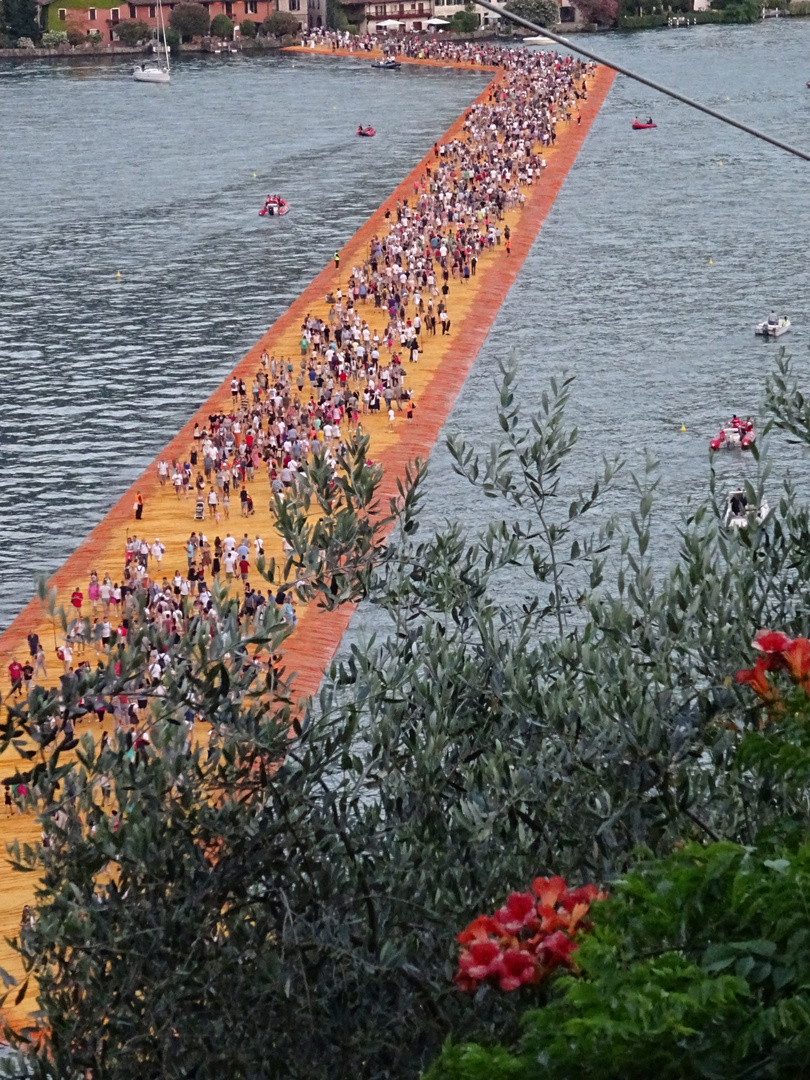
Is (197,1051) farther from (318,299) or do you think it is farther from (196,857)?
(318,299)

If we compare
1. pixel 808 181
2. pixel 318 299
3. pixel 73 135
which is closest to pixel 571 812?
pixel 318 299

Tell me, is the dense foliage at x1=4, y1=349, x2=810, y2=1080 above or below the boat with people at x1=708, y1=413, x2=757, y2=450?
above

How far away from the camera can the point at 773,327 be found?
87000 mm

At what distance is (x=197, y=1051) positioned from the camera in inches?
731

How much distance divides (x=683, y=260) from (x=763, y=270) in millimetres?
5521

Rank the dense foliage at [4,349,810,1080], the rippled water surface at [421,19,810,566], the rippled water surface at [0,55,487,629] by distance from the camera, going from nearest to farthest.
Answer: the dense foliage at [4,349,810,1080]
the rippled water surface at [421,19,810,566]
the rippled water surface at [0,55,487,629]

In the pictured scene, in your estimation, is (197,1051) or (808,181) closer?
(197,1051)

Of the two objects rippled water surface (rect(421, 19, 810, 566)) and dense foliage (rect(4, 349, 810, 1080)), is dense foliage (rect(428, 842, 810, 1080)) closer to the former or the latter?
dense foliage (rect(4, 349, 810, 1080))

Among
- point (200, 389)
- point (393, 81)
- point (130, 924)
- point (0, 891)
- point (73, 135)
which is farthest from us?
point (393, 81)

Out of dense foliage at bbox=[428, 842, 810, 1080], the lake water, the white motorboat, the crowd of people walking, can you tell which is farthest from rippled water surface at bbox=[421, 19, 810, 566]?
the white motorboat

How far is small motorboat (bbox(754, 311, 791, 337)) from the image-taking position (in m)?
86.9

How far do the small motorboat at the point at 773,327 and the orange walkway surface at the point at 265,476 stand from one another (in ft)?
41.1

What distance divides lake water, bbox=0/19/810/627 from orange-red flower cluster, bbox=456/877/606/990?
4062cm

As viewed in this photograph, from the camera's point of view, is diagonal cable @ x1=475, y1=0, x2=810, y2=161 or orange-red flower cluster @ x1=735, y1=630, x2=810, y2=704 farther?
orange-red flower cluster @ x1=735, y1=630, x2=810, y2=704
